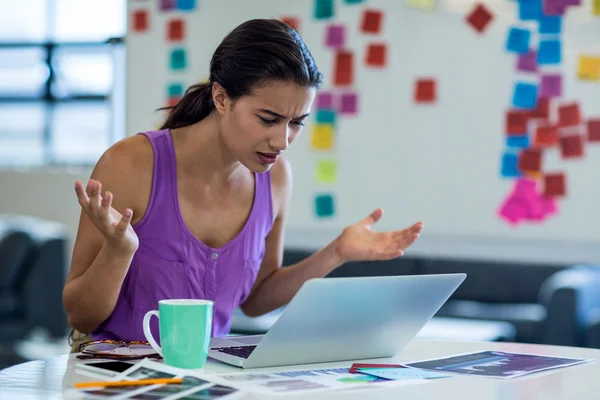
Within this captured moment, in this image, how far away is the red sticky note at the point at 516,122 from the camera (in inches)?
146

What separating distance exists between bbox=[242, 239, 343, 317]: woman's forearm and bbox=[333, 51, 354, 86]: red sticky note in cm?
232

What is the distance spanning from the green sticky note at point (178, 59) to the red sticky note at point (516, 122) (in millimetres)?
1721

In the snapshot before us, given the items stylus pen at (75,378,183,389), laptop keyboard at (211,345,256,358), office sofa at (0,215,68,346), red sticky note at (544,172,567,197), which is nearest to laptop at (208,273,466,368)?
laptop keyboard at (211,345,256,358)

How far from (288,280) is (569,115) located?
229cm

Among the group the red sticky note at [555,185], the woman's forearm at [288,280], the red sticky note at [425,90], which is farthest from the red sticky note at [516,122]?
the woman's forearm at [288,280]

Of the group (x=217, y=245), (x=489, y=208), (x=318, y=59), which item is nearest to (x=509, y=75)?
(x=489, y=208)

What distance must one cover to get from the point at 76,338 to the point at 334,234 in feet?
8.36

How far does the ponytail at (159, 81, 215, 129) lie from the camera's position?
1.68 m

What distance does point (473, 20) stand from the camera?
377 cm

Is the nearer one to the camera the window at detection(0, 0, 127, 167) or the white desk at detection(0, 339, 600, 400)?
the white desk at detection(0, 339, 600, 400)

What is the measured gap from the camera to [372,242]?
152 centimetres

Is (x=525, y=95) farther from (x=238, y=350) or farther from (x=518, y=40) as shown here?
(x=238, y=350)

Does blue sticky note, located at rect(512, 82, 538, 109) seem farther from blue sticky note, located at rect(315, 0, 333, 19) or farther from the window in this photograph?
the window

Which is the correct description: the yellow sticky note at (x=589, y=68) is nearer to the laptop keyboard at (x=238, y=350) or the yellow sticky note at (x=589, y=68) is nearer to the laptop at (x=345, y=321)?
the laptop at (x=345, y=321)
